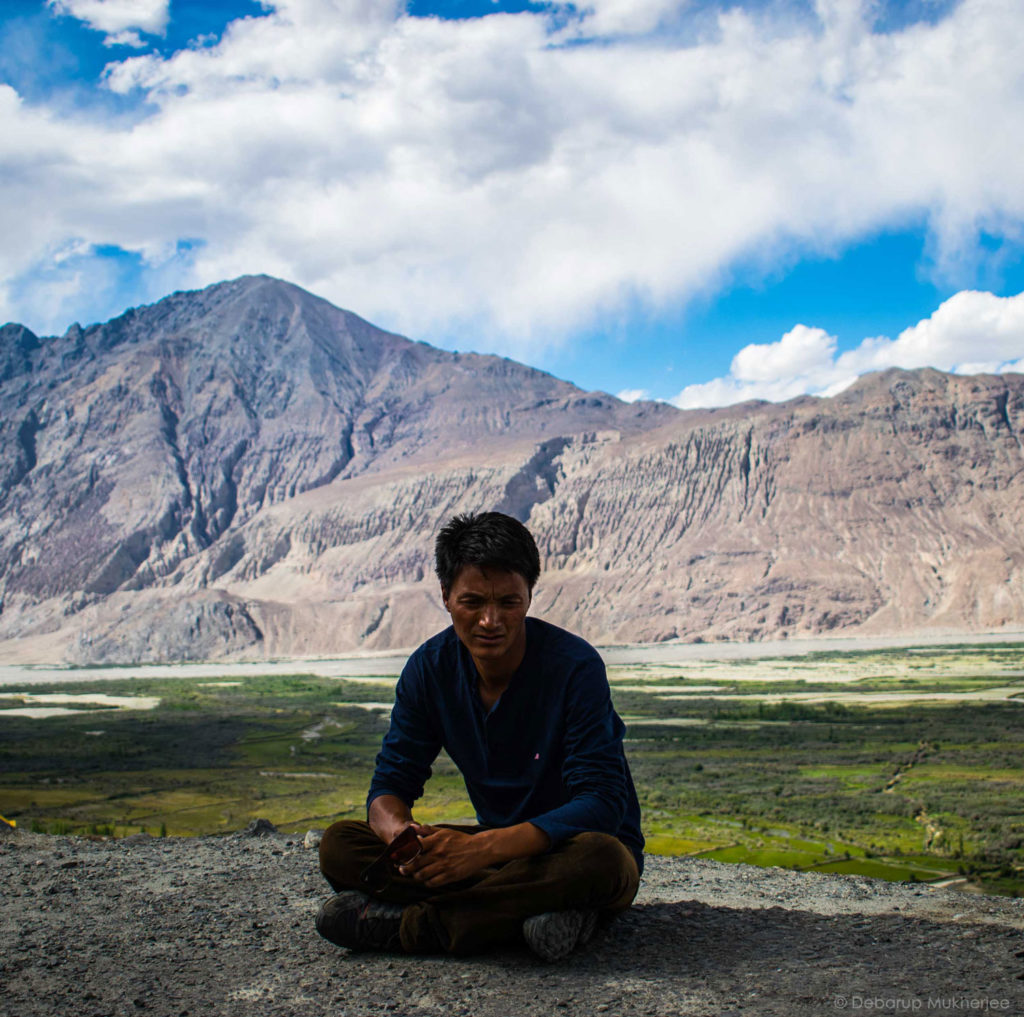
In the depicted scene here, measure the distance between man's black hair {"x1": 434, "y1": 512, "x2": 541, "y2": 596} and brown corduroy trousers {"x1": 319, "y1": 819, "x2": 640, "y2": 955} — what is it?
4.12 ft

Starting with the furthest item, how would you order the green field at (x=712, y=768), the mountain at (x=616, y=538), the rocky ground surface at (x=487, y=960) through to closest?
the mountain at (x=616, y=538), the green field at (x=712, y=768), the rocky ground surface at (x=487, y=960)

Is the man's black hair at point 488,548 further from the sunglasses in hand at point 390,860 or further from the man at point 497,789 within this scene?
the sunglasses in hand at point 390,860

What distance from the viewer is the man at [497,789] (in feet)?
14.3

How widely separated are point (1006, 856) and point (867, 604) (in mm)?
103876

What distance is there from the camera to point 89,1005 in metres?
3.98

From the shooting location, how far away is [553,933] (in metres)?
4.34

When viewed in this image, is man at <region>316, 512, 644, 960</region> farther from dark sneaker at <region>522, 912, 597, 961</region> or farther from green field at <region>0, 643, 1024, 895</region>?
green field at <region>0, 643, 1024, 895</region>

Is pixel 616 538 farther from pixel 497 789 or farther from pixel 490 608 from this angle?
pixel 490 608

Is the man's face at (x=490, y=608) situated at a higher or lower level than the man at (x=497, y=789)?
higher

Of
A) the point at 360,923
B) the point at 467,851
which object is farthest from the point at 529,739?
the point at 360,923

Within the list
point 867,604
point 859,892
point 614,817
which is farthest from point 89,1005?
point 867,604

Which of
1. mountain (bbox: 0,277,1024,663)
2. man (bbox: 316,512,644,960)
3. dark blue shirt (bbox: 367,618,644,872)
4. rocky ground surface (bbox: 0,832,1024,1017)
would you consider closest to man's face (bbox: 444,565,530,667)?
man (bbox: 316,512,644,960)

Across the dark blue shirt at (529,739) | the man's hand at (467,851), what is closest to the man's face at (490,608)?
the dark blue shirt at (529,739)

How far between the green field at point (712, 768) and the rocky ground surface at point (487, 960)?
933 centimetres
